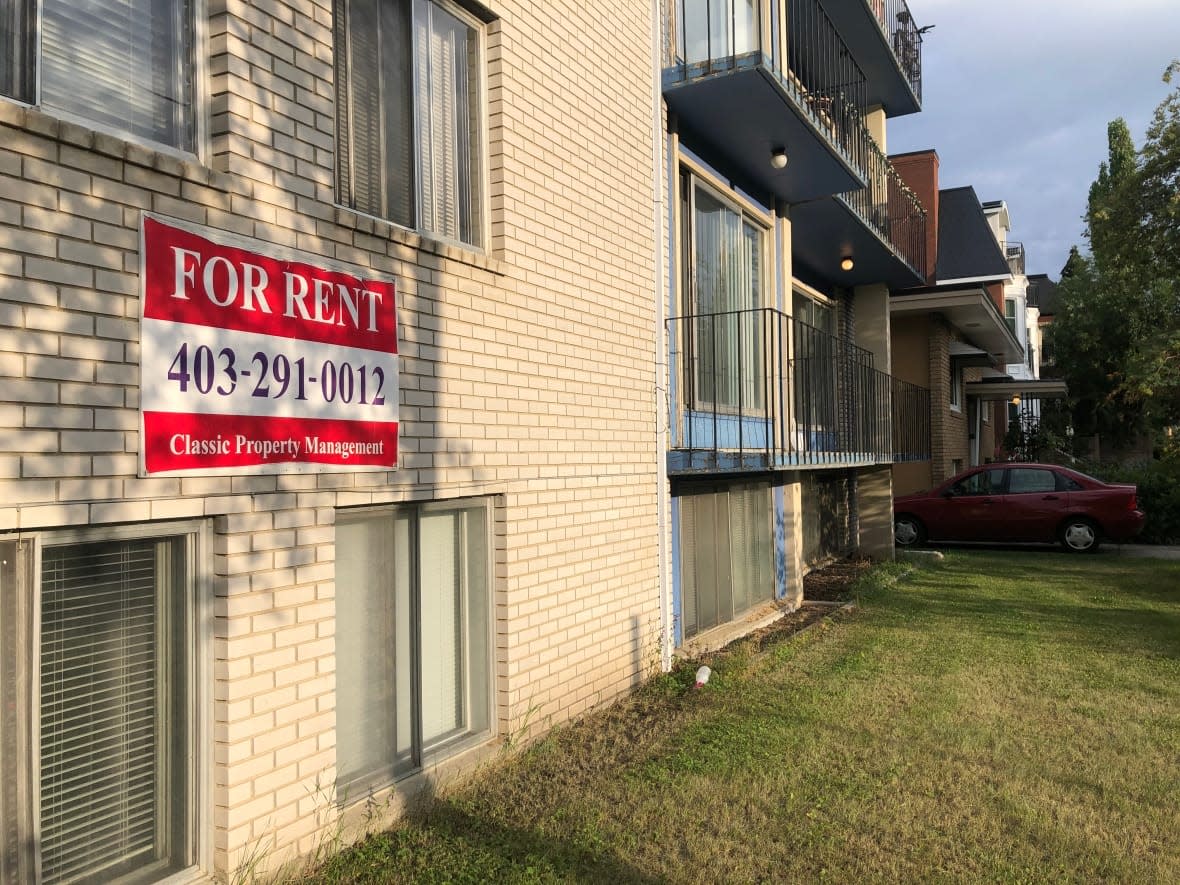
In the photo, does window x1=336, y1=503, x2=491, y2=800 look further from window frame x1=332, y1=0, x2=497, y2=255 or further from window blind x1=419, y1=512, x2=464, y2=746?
window frame x1=332, y1=0, x2=497, y2=255

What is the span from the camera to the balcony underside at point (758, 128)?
7203mm

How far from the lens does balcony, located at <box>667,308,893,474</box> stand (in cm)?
768

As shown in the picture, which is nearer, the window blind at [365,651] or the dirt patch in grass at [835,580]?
the window blind at [365,651]

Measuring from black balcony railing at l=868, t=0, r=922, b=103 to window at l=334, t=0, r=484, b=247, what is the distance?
394 inches

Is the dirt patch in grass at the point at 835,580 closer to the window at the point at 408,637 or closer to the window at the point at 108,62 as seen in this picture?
the window at the point at 408,637

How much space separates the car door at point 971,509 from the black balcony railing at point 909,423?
1156mm

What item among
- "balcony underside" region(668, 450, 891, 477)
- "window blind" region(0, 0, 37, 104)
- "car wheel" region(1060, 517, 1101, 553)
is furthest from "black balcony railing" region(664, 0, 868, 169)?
"car wheel" region(1060, 517, 1101, 553)

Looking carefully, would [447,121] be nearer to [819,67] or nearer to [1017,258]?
[819,67]

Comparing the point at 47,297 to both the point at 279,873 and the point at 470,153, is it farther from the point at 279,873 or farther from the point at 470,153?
the point at 470,153

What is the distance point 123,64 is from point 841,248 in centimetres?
1040

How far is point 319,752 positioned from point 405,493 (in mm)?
1203

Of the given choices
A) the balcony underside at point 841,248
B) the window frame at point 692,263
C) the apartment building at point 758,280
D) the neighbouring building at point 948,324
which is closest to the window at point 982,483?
the neighbouring building at point 948,324

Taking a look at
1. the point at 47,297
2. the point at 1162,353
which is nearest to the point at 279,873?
the point at 47,297

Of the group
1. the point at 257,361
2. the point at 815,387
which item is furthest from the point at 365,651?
the point at 815,387
